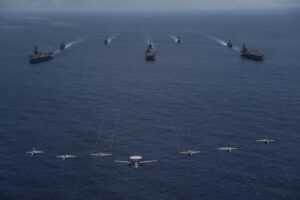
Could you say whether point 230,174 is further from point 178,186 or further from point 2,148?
point 2,148

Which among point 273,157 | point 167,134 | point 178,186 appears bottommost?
point 178,186

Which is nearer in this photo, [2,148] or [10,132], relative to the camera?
[2,148]

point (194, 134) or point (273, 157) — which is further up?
point (194, 134)

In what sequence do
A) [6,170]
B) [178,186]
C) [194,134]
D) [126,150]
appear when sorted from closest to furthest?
1. [178,186]
2. [6,170]
3. [126,150]
4. [194,134]

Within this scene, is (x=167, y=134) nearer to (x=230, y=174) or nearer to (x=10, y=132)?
(x=230, y=174)

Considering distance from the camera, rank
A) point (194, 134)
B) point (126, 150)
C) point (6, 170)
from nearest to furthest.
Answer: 1. point (6, 170)
2. point (126, 150)
3. point (194, 134)

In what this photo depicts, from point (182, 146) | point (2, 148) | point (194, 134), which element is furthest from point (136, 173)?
point (2, 148)

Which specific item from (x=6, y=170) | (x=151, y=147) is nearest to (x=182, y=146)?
(x=151, y=147)

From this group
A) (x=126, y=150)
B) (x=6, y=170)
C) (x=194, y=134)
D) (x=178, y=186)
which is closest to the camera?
(x=178, y=186)

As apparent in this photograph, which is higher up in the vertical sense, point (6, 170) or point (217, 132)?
point (217, 132)
